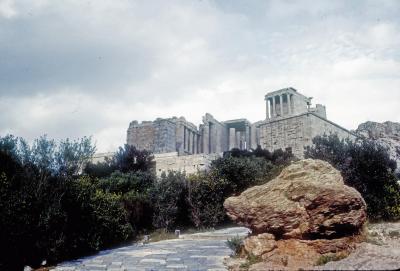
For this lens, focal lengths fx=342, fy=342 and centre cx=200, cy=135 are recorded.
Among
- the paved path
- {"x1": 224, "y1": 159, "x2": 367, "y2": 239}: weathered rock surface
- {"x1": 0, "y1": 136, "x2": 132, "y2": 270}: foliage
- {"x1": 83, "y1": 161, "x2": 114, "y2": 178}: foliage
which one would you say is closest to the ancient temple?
{"x1": 83, "y1": 161, "x2": 114, "y2": 178}: foliage

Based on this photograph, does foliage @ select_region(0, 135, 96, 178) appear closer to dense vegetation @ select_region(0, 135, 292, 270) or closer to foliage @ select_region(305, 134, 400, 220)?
dense vegetation @ select_region(0, 135, 292, 270)

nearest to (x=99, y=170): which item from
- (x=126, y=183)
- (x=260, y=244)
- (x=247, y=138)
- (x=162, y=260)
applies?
(x=126, y=183)

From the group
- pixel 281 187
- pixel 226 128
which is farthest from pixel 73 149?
pixel 226 128

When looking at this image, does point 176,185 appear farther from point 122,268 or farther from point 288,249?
point 288,249

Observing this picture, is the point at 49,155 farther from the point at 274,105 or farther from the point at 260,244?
the point at 274,105

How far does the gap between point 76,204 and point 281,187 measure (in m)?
7.87

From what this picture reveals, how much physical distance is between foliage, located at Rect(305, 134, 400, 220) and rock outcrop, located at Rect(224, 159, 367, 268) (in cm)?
774

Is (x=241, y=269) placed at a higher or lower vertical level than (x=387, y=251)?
lower

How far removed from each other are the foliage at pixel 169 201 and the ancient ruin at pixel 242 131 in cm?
1418

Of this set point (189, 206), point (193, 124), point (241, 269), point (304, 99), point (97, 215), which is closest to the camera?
point (241, 269)

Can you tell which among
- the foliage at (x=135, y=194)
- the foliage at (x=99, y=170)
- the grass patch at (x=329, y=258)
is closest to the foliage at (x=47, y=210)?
the foliage at (x=135, y=194)

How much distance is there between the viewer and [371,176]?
16172 mm

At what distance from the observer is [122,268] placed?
9484mm

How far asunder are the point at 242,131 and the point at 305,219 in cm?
4694
